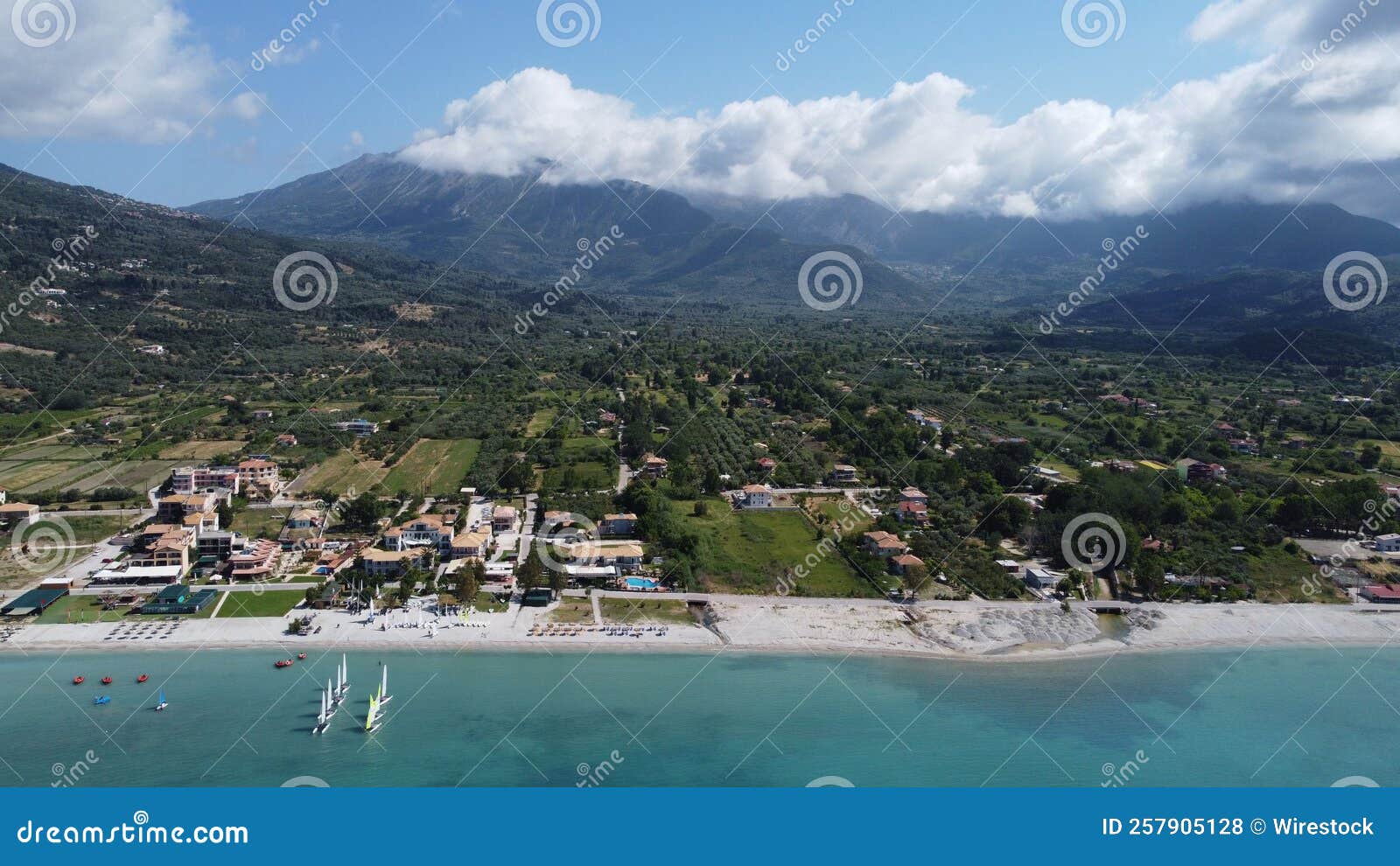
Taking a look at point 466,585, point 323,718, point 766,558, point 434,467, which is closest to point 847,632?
point 766,558

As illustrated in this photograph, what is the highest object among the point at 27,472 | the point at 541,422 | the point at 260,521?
the point at 541,422

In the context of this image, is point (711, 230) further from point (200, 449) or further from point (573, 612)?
point (573, 612)

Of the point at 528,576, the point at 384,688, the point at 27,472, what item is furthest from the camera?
the point at 27,472

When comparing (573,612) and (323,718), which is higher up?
(573,612)

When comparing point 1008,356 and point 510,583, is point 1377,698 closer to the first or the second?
point 510,583

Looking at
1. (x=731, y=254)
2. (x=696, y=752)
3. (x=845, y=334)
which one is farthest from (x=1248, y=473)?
(x=731, y=254)

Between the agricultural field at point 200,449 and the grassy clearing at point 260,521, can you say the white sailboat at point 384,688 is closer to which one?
the grassy clearing at point 260,521

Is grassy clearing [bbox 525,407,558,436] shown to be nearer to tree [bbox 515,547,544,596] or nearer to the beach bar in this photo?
tree [bbox 515,547,544,596]
